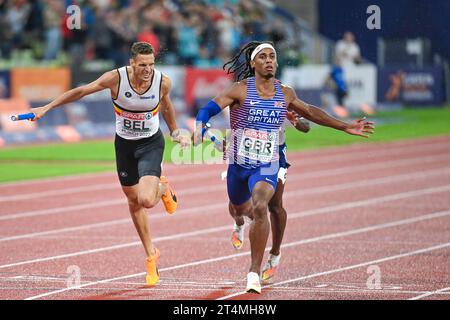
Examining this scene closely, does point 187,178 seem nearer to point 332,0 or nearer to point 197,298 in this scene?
point 197,298

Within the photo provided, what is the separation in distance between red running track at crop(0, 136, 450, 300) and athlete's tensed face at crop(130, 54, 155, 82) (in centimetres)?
165

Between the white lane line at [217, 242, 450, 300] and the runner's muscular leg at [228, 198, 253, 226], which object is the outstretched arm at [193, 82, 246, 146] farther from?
the white lane line at [217, 242, 450, 300]

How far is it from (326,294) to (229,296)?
2.35 ft

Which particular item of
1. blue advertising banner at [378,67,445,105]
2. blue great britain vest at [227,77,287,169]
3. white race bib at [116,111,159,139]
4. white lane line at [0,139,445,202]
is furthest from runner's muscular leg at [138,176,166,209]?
blue advertising banner at [378,67,445,105]

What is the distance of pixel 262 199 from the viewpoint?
31.0 ft

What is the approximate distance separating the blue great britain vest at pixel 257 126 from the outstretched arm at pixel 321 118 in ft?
0.40

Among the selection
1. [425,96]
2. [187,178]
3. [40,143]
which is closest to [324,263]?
[187,178]

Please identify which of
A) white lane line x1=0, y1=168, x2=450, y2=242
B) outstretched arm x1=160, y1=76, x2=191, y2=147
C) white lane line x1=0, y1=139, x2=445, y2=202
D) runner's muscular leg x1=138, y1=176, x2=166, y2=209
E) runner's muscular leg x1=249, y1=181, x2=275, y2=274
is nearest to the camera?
runner's muscular leg x1=249, y1=181, x2=275, y2=274

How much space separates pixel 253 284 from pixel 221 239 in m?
3.63

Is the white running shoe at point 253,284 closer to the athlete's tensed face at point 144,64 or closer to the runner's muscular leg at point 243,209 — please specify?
the runner's muscular leg at point 243,209

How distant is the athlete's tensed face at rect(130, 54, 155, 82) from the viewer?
9711mm

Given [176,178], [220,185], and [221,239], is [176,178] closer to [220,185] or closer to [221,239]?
[220,185]

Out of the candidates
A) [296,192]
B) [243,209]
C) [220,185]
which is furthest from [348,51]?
[243,209]

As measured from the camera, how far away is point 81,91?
9.74 meters
